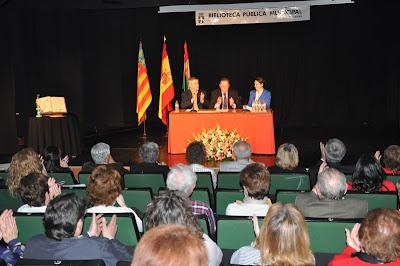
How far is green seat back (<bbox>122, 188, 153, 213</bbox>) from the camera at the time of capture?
13.2 feet

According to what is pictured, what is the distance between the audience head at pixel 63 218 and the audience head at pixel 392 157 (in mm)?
3223

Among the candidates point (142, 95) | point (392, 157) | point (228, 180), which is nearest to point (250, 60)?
point (142, 95)

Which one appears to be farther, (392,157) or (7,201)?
(392,157)

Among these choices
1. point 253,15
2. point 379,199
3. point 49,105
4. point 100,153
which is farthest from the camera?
point 253,15

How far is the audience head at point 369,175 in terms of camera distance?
4.05 meters

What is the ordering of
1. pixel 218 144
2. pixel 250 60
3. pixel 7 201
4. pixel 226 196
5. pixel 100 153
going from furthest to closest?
pixel 250 60 < pixel 218 144 < pixel 100 153 < pixel 7 201 < pixel 226 196

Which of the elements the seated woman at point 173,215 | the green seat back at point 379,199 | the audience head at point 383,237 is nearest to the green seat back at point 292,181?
the green seat back at point 379,199

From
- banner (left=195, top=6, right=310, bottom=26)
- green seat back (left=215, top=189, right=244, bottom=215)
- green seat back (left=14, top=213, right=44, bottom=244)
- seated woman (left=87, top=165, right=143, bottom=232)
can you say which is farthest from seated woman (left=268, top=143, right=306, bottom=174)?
banner (left=195, top=6, right=310, bottom=26)

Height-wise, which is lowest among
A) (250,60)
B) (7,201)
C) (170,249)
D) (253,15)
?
(7,201)

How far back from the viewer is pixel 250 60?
13.8 m

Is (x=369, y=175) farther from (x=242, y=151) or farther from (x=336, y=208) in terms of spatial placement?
(x=242, y=151)

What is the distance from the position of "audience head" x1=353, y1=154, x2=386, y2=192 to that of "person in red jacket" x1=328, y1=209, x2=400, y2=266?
1.80 metres

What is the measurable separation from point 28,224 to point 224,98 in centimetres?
624

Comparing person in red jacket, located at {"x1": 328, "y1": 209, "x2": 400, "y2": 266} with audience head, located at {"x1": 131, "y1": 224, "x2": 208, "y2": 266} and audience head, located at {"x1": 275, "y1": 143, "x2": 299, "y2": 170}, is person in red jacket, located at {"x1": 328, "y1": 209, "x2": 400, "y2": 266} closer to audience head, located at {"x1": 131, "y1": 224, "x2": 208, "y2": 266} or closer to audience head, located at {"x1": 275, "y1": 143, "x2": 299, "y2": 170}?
audience head, located at {"x1": 131, "y1": 224, "x2": 208, "y2": 266}
